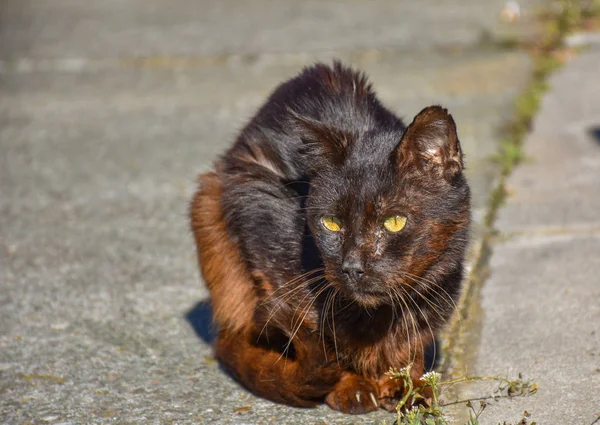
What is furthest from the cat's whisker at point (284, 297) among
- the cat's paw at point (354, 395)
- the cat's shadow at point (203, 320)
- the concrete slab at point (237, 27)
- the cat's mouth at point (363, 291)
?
the concrete slab at point (237, 27)

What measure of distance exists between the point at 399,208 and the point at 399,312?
16.6 inches

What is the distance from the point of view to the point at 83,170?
18.3 feet

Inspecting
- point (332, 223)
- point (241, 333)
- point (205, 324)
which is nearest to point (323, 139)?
point (332, 223)

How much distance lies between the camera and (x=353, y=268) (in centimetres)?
251

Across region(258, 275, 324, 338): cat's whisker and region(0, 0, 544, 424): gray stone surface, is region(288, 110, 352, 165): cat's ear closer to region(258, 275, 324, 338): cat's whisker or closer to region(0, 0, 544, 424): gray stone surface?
region(258, 275, 324, 338): cat's whisker

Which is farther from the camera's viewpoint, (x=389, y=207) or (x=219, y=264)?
(x=219, y=264)

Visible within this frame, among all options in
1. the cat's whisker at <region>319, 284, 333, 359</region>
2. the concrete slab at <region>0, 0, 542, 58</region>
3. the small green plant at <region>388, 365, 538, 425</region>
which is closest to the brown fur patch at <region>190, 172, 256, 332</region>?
the cat's whisker at <region>319, 284, 333, 359</region>

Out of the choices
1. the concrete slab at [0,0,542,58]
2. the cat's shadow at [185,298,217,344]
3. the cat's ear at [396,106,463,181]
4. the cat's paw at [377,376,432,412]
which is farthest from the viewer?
the concrete slab at [0,0,542,58]

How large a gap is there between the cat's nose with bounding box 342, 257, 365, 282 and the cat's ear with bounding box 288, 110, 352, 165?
369 mm

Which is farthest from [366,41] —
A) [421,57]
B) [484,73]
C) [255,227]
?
[255,227]

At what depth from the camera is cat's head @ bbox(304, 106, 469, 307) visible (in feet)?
8.36

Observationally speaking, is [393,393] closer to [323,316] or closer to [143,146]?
[323,316]

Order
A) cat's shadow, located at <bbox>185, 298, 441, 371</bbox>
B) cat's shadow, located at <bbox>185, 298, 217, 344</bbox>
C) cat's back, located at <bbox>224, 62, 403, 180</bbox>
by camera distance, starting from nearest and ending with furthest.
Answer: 1. cat's back, located at <bbox>224, 62, 403, 180</bbox>
2. cat's shadow, located at <bbox>185, 298, 441, 371</bbox>
3. cat's shadow, located at <bbox>185, 298, 217, 344</bbox>

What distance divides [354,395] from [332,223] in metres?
0.62
